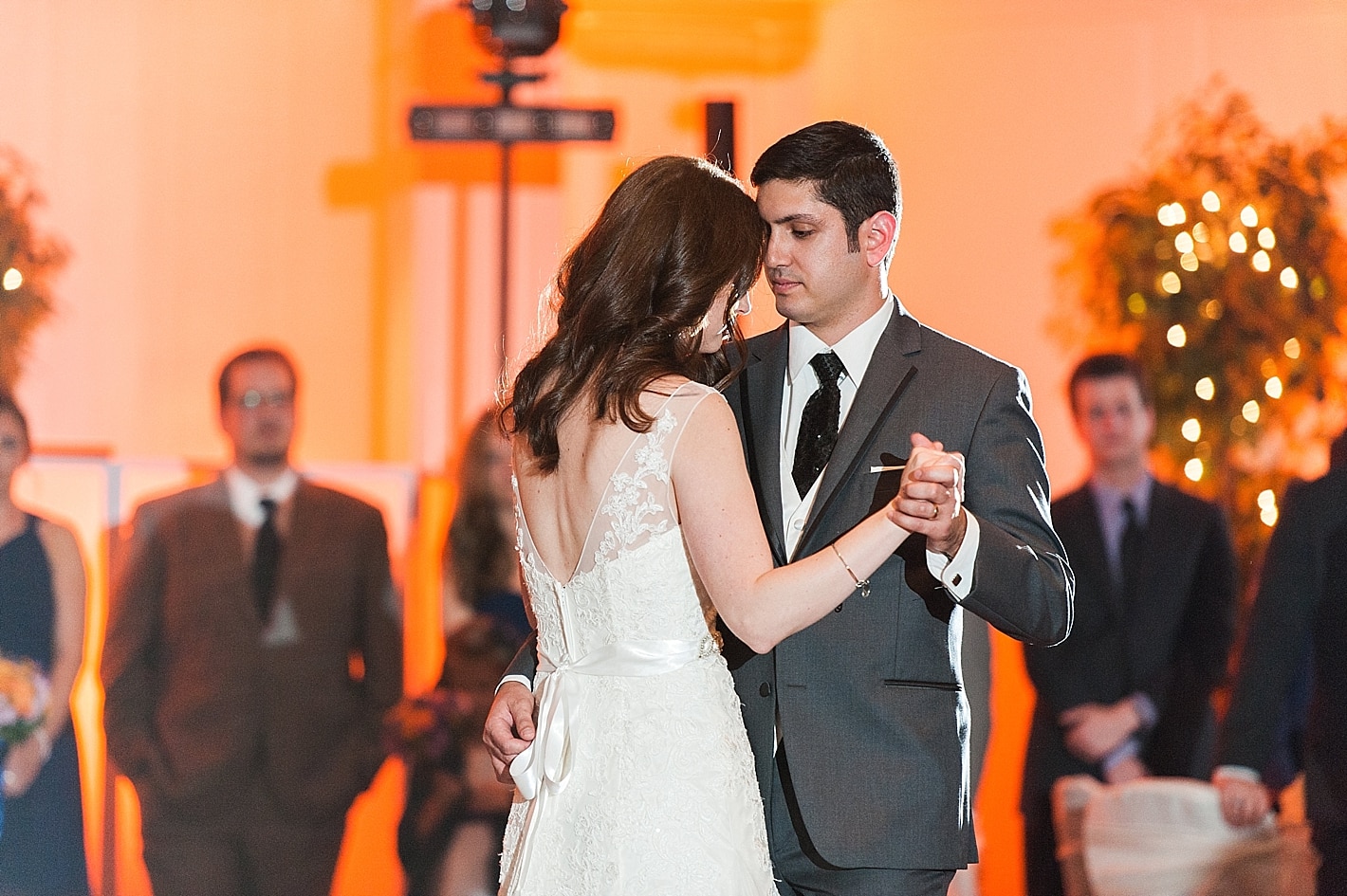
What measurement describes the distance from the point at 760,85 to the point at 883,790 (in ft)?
13.8

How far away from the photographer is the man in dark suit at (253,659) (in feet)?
15.9

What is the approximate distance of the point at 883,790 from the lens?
2273 mm

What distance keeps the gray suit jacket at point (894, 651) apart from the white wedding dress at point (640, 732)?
145 millimetres

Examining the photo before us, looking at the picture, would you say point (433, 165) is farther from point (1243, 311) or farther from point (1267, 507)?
point (1267, 507)

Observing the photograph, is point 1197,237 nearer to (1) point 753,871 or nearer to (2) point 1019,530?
(2) point 1019,530

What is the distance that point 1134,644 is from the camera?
467 centimetres

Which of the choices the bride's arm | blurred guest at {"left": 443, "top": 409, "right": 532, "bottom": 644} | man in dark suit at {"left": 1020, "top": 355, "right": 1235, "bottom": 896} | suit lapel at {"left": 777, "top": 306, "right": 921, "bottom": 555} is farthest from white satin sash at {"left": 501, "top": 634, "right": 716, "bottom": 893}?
man in dark suit at {"left": 1020, "top": 355, "right": 1235, "bottom": 896}

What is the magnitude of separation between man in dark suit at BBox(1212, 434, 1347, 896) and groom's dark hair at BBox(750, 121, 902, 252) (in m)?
2.40

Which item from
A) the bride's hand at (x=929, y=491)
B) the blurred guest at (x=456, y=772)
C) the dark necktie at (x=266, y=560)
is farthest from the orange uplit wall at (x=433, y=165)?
the bride's hand at (x=929, y=491)

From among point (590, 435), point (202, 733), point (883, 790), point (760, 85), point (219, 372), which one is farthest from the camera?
point (760, 85)

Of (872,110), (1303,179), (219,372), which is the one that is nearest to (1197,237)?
(1303,179)

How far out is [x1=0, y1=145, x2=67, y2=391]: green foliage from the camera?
5074 millimetres

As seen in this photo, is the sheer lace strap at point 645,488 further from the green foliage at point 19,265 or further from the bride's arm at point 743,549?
the green foliage at point 19,265

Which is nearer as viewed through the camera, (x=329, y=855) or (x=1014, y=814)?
(x=329, y=855)
